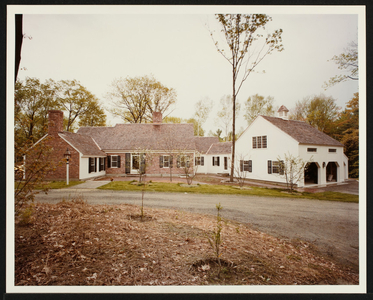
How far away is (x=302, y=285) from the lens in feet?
5.83

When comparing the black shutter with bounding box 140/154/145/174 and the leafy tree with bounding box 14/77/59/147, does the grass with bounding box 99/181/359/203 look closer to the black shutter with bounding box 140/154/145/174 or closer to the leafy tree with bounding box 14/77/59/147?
the black shutter with bounding box 140/154/145/174

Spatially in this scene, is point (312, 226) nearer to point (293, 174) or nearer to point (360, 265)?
point (360, 265)

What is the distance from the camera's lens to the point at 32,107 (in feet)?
8.68

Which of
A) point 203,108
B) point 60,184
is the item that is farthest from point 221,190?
point 60,184

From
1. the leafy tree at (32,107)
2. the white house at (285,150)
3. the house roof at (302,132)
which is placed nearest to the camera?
the leafy tree at (32,107)

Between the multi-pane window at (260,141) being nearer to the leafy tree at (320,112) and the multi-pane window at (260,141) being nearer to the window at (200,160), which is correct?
the leafy tree at (320,112)

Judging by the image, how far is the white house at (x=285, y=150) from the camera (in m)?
2.78

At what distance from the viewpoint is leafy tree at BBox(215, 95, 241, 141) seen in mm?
3205

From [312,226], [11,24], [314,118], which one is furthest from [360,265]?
[11,24]

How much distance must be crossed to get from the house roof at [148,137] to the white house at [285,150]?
1.72 meters

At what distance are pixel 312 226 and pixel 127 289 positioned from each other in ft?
8.71

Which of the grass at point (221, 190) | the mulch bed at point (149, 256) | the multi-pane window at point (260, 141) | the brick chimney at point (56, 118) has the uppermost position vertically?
the brick chimney at point (56, 118)

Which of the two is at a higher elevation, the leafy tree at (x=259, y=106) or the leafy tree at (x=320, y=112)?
the leafy tree at (x=259, y=106)

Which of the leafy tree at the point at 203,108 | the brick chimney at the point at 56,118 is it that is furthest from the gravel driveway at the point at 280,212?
the leafy tree at the point at 203,108
